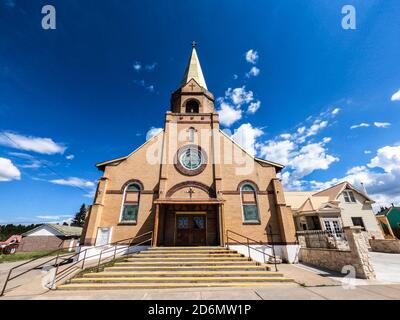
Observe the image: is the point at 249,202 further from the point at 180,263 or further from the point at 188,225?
the point at 180,263

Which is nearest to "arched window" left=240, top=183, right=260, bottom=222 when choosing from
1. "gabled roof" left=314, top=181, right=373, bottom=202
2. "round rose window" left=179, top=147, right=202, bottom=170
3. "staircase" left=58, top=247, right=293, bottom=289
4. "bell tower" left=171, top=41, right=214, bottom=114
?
"round rose window" left=179, top=147, right=202, bottom=170

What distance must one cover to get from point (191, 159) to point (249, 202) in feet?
19.3

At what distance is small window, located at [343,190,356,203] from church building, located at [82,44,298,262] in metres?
12.1

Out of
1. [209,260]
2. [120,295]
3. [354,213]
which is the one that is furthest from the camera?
[354,213]

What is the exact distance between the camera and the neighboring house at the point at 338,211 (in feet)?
60.9

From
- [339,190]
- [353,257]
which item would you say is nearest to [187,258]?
[353,257]

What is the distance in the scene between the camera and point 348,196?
2147 centimetres

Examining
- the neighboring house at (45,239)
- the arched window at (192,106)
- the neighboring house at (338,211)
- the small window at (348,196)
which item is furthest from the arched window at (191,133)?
the neighboring house at (45,239)

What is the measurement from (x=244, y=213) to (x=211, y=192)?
299 centimetres

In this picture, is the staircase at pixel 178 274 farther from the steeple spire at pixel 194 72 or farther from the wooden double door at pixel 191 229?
the steeple spire at pixel 194 72

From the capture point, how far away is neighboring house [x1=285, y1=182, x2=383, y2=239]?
18.6 metres
